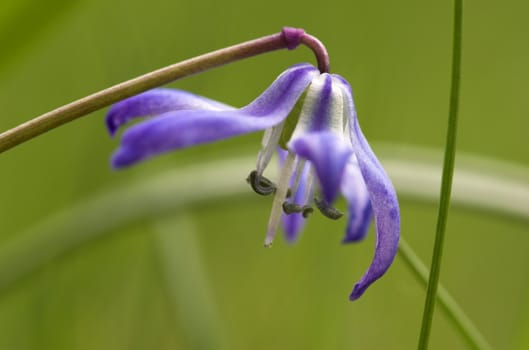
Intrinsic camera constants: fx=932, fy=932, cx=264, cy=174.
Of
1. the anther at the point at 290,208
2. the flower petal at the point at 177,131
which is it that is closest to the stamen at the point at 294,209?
the anther at the point at 290,208

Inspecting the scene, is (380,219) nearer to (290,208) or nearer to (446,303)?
(290,208)

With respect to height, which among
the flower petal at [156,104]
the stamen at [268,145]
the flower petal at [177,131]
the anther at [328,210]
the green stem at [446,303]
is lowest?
the green stem at [446,303]

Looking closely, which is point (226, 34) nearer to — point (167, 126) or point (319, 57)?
point (319, 57)

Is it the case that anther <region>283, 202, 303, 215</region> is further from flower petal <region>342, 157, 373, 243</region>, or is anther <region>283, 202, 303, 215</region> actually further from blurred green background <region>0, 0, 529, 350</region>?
blurred green background <region>0, 0, 529, 350</region>

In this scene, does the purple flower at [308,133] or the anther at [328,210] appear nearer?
the purple flower at [308,133]

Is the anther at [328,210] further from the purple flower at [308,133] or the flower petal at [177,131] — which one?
the flower petal at [177,131]

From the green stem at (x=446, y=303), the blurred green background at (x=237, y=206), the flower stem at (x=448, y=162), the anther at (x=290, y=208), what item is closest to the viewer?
the flower stem at (x=448, y=162)
